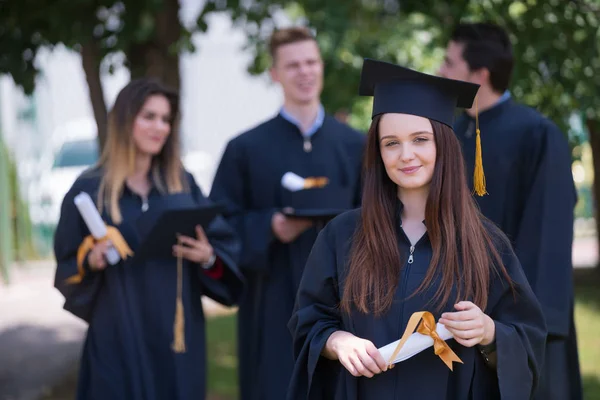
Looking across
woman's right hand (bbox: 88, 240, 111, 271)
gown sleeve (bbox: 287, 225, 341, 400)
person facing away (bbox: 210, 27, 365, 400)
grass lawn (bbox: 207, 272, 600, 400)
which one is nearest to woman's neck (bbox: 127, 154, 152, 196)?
woman's right hand (bbox: 88, 240, 111, 271)

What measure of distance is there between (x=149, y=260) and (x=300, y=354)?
1827mm

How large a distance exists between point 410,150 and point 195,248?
2.08m

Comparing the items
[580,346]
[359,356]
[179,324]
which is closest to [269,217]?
[179,324]

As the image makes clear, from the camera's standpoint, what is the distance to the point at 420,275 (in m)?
3.19

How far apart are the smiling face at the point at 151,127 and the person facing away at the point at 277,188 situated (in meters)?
0.64

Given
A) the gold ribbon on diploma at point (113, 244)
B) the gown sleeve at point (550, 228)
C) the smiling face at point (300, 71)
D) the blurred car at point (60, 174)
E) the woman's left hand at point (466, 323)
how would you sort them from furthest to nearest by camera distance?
the blurred car at point (60, 174) < the smiling face at point (300, 71) < the gold ribbon on diploma at point (113, 244) < the gown sleeve at point (550, 228) < the woman's left hand at point (466, 323)

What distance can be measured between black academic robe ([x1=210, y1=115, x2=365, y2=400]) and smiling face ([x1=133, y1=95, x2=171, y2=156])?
0.65 m

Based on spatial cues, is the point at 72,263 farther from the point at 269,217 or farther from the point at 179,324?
the point at 269,217

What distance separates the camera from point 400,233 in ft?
10.8

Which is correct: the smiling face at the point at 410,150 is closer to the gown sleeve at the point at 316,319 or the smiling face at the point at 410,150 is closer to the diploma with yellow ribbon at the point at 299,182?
the gown sleeve at the point at 316,319

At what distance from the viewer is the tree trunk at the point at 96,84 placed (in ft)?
24.4

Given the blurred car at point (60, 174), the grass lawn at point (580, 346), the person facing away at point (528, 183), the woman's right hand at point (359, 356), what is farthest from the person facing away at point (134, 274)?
the blurred car at point (60, 174)

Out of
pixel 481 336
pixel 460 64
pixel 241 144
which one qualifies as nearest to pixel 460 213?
pixel 481 336

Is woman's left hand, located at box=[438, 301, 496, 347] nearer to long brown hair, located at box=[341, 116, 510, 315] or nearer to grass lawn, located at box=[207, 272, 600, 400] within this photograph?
long brown hair, located at box=[341, 116, 510, 315]
